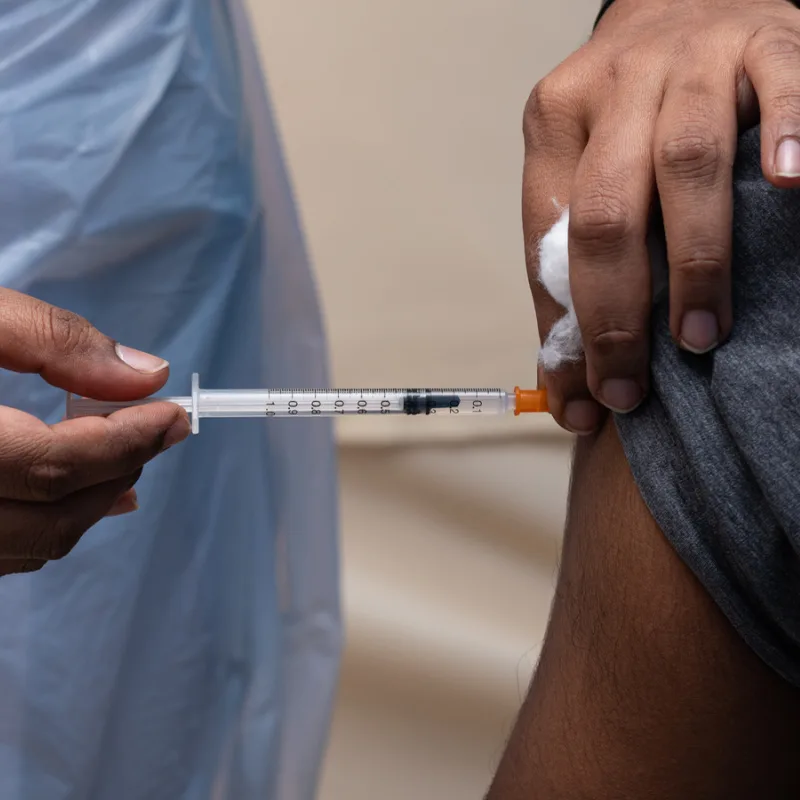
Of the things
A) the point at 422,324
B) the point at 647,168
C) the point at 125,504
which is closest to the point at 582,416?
the point at 647,168

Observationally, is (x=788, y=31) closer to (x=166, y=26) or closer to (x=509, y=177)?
(x=166, y=26)

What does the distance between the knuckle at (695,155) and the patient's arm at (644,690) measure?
189 mm

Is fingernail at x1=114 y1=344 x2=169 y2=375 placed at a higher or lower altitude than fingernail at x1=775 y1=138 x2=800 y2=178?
lower

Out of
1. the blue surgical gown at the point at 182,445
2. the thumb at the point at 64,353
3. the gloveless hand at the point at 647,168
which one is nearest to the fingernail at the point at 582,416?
the gloveless hand at the point at 647,168

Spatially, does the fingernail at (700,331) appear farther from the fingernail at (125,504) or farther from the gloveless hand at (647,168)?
the fingernail at (125,504)

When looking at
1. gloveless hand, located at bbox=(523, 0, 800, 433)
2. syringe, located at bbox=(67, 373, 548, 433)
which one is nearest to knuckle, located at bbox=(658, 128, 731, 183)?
gloveless hand, located at bbox=(523, 0, 800, 433)

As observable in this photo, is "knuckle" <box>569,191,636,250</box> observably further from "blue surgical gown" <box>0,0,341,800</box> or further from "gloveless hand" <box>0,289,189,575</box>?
"blue surgical gown" <box>0,0,341,800</box>

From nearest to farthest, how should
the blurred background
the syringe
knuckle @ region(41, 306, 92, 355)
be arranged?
knuckle @ region(41, 306, 92, 355) → the syringe → the blurred background

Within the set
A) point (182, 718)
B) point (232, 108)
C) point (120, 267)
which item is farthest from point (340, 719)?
point (232, 108)

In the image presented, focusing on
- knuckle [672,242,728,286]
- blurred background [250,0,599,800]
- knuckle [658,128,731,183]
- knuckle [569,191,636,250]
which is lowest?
blurred background [250,0,599,800]

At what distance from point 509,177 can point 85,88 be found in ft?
2.51

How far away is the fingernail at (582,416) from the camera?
0.63 metres

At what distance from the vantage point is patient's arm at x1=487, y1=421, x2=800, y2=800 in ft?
1.78

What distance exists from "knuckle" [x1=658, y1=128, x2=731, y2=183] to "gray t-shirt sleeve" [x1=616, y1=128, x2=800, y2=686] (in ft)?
0.09
